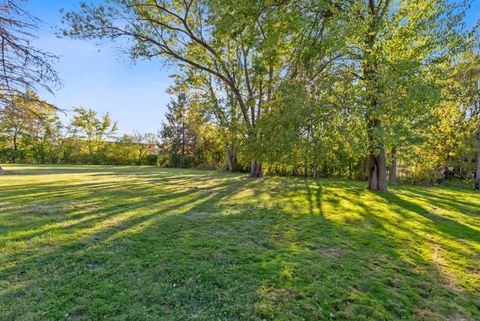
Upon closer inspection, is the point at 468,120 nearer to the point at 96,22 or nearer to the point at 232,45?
the point at 232,45

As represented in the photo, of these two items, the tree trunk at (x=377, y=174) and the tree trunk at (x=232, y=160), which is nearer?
the tree trunk at (x=377, y=174)

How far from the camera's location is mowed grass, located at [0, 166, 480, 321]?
194 centimetres

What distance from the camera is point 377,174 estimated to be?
8727 mm

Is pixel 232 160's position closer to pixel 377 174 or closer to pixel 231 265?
pixel 377 174

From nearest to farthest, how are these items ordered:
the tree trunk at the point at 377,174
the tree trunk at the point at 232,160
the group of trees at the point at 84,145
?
the tree trunk at the point at 377,174 < the tree trunk at the point at 232,160 < the group of trees at the point at 84,145

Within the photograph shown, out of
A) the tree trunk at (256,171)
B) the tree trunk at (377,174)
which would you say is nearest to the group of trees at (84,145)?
the tree trunk at (256,171)

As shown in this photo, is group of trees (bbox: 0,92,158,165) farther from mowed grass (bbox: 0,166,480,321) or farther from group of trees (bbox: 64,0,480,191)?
mowed grass (bbox: 0,166,480,321)

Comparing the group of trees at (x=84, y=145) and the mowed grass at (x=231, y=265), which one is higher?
the group of trees at (x=84, y=145)

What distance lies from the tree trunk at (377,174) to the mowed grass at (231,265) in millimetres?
3624

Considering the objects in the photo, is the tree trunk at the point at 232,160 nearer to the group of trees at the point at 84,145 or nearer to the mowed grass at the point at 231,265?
the group of trees at the point at 84,145

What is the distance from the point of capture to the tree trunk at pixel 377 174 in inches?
338

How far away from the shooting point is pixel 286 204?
624 centimetres

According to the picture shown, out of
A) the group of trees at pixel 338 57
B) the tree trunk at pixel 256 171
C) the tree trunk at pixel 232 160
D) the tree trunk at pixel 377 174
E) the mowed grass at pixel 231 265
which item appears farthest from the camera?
the tree trunk at pixel 232 160

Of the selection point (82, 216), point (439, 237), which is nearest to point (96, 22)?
point (82, 216)
